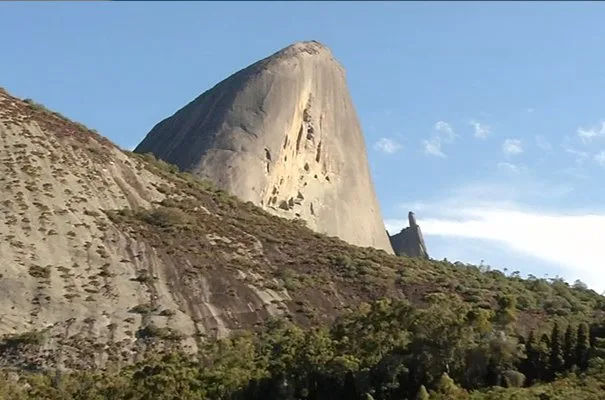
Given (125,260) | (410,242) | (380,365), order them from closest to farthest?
1. (380,365)
2. (125,260)
3. (410,242)

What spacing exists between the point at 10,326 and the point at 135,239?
39.2 feet

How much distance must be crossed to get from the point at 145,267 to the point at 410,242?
196 ft

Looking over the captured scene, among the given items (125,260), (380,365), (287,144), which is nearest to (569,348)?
(380,365)

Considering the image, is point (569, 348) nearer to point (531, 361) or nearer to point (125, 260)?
point (531, 361)

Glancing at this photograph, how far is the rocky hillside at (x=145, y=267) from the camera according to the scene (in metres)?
49.8

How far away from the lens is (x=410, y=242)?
369 feet

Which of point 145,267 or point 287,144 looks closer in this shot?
point 145,267

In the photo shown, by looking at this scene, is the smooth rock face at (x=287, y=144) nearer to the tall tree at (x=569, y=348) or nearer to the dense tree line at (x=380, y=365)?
the dense tree line at (x=380, y=365)

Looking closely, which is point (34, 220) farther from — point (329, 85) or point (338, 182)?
point (329, 85)

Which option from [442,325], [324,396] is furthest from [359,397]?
[442,325]

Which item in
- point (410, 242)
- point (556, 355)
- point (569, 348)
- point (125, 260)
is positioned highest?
point (410, 242)

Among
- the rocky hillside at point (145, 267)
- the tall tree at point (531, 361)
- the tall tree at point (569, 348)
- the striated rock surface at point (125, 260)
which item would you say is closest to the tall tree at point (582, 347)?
the tall tree at point (569, 348)

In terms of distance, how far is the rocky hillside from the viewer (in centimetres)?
4975

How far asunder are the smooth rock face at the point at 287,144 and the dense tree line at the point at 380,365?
37253 mm
